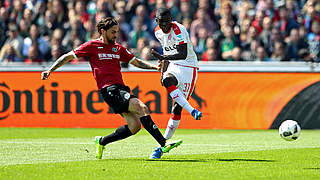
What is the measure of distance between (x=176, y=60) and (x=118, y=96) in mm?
1473

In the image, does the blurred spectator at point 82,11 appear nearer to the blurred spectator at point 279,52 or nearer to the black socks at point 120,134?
the blurred spectator at point 279,52

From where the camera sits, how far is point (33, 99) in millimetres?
18172

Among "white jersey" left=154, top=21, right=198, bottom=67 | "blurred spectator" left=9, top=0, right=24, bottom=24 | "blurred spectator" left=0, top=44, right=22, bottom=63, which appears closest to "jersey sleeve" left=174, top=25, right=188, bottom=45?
"white jersey" left=154, top=21, right=198, bottom=67

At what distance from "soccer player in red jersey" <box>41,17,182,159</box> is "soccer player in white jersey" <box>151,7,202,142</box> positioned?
2.37ft

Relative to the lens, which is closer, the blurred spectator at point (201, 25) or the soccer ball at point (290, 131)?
the soccer ball at point (290, 131)

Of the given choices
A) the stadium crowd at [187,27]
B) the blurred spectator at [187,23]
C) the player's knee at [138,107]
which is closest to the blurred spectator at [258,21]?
the stadium crowd at [187,27]

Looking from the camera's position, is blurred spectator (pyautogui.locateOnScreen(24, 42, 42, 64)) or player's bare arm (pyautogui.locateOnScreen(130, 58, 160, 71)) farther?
blurred spectator (pyautogui.locateOnScreen(24, 42, 42, 64))

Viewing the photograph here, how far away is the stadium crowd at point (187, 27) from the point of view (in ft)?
61.0

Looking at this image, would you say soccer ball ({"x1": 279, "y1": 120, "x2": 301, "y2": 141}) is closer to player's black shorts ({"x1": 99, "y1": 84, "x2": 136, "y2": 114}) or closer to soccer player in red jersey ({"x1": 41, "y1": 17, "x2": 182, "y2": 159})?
soccer player in red jersey ({"x1": 41, "y1": 17, "x2": 182, "y2": 159})

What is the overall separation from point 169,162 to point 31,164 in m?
1.93

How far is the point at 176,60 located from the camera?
35.9 feet

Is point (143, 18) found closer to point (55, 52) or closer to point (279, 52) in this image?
point (55, 52)

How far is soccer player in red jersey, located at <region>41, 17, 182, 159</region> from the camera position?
A: 9930 mm

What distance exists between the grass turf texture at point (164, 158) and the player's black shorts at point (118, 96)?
79 centimetres
